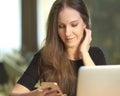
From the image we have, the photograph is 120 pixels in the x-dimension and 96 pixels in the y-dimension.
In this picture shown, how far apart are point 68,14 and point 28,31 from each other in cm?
398

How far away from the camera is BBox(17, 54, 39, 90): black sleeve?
2.30m

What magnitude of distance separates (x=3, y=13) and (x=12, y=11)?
15 cm

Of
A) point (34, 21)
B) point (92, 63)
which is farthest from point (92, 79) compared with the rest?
point (34, 21)

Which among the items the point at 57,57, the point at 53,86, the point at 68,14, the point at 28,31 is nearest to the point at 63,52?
the point at 57,57

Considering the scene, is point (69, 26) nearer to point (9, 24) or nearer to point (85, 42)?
point (85, 42)

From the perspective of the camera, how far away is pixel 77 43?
7.59 ft

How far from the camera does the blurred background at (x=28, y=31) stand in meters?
5.62

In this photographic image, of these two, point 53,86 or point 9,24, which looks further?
point 9,24

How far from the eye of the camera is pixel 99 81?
144 centimetres

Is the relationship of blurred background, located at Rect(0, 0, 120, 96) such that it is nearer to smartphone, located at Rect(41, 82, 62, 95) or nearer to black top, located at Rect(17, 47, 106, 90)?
black top, located at Rect(17, 47, 106, 90)

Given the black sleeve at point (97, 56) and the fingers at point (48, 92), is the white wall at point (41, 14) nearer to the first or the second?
the black sleeve at point (97, 56)

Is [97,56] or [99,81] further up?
[99,81]

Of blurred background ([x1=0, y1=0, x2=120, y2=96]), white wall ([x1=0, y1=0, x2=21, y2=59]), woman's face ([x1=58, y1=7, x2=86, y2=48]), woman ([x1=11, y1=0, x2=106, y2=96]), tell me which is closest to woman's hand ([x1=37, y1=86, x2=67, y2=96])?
woman ([x1=11, y1=0, x2=106, y2=96])

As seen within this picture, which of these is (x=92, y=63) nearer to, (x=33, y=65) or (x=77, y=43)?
(x=77, y=43)
